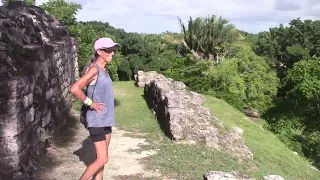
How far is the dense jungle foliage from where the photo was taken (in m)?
24.0

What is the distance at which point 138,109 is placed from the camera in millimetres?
12961

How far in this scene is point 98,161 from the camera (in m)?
4.80

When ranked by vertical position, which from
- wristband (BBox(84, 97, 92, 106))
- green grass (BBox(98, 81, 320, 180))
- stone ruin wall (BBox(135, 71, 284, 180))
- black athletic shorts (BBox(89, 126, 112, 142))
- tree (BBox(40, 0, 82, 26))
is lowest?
green grass (BBox(98, 81, 320, 180))

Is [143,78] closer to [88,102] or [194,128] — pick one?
[194,128]

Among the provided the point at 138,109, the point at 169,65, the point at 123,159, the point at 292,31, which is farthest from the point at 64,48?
the point at 292,31

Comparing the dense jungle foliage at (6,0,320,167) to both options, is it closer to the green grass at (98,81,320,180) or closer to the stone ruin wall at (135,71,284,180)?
the green grass at (98,81,320,180)

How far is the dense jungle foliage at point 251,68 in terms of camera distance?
2400 cm

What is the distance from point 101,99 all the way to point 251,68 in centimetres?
2458

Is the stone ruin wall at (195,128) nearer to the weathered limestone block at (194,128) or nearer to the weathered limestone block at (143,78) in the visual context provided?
the weathered limestone block at (194,128)

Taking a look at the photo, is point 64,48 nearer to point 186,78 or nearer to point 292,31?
point 186,78

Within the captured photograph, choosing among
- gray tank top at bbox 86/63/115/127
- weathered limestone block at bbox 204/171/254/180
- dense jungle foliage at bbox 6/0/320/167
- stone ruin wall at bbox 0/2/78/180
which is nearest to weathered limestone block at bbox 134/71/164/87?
dense jungle foliage at bbox 6/0/320/167

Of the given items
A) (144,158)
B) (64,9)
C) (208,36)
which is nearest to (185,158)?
(144,158)

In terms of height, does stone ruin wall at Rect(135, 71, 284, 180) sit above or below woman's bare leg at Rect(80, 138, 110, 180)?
below

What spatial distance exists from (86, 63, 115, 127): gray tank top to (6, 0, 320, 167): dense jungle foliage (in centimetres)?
1516
